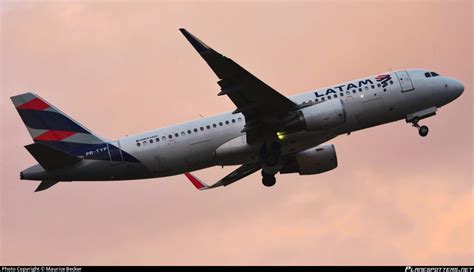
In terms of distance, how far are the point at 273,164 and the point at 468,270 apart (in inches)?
732

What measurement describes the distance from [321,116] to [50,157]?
1642 cm

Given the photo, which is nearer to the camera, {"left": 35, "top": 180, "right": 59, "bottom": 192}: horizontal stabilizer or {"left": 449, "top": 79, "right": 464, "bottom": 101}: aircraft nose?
{"left": 35, "top": 180, "right": 59, "bottom": 192}: horizontal stabilizer

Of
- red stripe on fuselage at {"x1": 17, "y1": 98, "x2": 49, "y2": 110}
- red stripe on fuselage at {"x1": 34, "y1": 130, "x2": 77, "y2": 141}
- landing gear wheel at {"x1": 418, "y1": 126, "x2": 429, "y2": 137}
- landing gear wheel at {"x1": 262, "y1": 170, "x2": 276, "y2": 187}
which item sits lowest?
landing gear wheel at {"x1": 262, "y1": 170, "x2": 276, "y2": 187}

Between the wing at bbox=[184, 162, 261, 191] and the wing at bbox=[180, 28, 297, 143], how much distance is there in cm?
642

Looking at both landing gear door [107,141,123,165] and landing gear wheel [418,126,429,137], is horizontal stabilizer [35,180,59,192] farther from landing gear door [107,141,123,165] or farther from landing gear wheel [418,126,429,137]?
landing gear wheel [418,126,429,137]

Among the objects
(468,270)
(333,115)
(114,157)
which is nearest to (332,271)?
(468,270)

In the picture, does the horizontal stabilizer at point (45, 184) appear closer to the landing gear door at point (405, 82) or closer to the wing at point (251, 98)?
the wing at point (251, 98)

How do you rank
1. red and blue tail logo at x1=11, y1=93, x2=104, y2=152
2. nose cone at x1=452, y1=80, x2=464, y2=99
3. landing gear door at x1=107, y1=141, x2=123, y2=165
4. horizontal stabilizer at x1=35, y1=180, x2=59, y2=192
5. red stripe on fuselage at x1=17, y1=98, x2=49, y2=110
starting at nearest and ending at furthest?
horizontal stabilizer at x1=35, y1=180, x2=59, y2=192
landing gear door at x1=107, y1=141, x2=123, y2=165
red and blue tail logo at x1=11, y1=93, x2=104, y2=152
red stripe on fuselage at x1=17, y1=98, x2=49, y2=110
nose cone at x1=452, y1=80, x2=464, y2=99

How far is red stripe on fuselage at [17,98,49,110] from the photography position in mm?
61938

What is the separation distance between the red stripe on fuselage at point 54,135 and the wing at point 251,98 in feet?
36.0

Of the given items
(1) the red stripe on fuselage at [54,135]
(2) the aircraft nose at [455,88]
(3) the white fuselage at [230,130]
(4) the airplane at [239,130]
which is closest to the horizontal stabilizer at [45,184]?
(4) the airplane at [239,130]

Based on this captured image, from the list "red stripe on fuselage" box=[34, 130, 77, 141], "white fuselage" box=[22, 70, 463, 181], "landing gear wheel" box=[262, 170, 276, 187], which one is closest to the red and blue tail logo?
"red stripe on fuselage" box=[34, 130, 77, 141]

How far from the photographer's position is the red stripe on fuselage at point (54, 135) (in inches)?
2420

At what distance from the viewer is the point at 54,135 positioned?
202 ft
